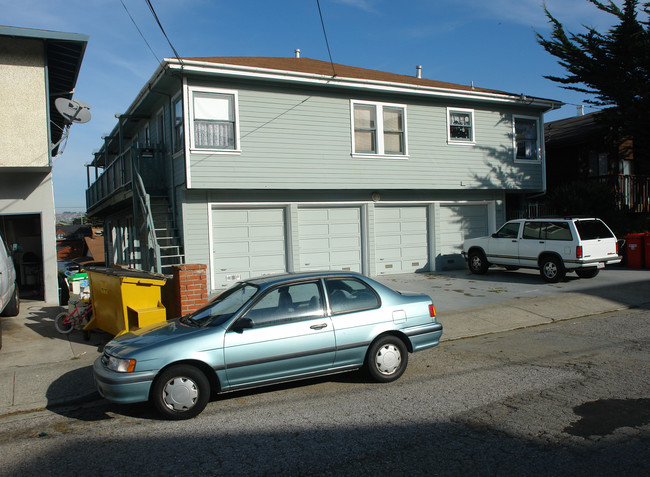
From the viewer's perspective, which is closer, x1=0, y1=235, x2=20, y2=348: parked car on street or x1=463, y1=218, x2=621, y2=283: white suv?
x1=0, y1=235, x2=20, y2=348: parked car on street

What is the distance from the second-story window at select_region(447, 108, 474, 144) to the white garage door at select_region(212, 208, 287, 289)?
623 centimetres

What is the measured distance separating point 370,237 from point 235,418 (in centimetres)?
1060

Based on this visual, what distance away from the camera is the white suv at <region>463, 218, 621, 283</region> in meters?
12.8

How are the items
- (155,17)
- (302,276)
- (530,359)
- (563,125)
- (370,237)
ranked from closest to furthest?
1. (302,276)
2. (530,359)
3. (155,17)
4. (370,237)
5. (563,125)

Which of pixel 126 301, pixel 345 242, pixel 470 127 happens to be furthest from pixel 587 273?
pixel 126 301

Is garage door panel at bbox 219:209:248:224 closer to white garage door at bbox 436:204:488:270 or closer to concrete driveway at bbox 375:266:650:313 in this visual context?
concrete driveway at bbox 375:266:650:313

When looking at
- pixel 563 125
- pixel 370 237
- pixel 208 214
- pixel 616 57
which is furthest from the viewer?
pixel 563 125

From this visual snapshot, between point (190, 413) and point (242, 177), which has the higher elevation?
point (242, 177)

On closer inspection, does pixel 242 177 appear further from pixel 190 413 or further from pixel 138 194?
pixel 190 413

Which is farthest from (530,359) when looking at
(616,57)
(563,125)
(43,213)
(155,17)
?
(563,125)

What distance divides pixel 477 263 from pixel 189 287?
9614 millimetres

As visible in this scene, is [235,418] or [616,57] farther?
[616,57]

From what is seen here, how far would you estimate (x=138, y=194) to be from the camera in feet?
43.1

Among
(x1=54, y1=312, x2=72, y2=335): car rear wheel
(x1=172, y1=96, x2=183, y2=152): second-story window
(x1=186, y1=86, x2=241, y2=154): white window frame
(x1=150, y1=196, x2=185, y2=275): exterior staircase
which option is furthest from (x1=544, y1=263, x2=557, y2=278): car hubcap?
(x1=54, y1=312, x2=72, y2=335): car rear wheel
